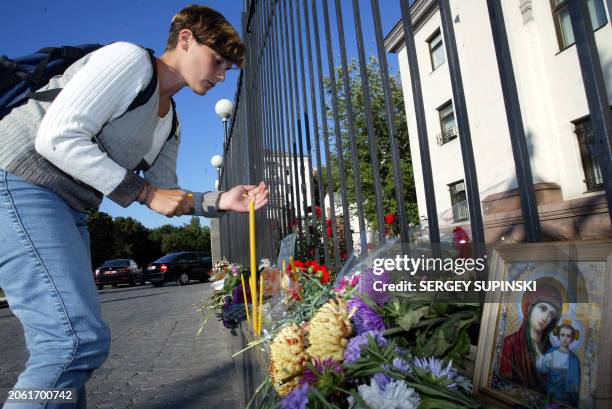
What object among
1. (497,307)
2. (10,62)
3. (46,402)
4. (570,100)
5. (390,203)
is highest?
(570,100)

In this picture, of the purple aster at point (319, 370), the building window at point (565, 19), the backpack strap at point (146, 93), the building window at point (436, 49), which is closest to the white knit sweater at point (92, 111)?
the backpack strap at point (146, 93)

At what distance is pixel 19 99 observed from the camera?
52.7 inches

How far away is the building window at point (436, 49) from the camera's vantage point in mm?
13660

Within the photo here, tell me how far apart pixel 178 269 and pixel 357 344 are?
20064 millimetres

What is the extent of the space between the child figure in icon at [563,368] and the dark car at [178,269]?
19490 millimetres

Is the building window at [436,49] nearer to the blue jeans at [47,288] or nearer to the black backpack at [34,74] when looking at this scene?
the black backpack at [34,74]

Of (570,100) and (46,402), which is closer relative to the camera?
(46,402)

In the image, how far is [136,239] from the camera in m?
54.4

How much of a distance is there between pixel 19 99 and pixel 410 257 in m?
1.28

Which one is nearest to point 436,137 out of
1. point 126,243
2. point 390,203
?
point 390,203

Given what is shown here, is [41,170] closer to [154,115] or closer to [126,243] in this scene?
[154,115]

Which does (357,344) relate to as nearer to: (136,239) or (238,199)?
(238,199)

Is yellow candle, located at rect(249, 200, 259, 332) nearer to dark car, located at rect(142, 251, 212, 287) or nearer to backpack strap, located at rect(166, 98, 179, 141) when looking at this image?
backpack strap, located at rect(166, 98, 179, 141)

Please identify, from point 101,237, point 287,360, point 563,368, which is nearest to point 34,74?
point 287,360
